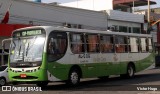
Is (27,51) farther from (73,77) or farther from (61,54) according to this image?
(73,77)

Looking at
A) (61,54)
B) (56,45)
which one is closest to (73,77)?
(61,54)

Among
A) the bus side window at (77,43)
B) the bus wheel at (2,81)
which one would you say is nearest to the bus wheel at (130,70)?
the bus side window at (77,43)

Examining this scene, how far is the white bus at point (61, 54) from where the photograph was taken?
54.8ft

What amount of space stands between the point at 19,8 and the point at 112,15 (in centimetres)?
1410

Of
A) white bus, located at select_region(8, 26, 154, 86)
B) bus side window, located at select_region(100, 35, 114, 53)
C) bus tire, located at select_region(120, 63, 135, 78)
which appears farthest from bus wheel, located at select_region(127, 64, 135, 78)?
bus side window, located at select_region(100, 35, 114, 53)

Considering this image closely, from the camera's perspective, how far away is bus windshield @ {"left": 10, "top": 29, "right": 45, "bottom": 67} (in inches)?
658

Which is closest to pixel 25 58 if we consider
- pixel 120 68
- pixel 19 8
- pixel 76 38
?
pixel 76 38

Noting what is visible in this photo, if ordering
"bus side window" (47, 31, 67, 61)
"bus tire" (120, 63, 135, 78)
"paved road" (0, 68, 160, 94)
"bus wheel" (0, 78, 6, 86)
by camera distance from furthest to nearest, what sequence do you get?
"bus tire" (120, 63, 135, 78) → "bus wheel" (0, 78, 6, 86) → "bus side window" (47, 31, 67, 61) → "paved road" (0, 68, 160, 94)

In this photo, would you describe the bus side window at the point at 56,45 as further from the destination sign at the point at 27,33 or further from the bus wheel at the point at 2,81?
the bus wheel at the point at 2,81

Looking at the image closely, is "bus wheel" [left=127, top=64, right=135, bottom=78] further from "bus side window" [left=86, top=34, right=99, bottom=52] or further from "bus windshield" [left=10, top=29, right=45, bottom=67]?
"bus windshield" [left=10, top=29, right=45, bottom=67]

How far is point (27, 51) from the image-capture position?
55.9ft

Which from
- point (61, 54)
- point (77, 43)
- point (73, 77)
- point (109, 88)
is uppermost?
point (77, 43)

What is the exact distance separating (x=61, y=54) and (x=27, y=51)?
1564 mm

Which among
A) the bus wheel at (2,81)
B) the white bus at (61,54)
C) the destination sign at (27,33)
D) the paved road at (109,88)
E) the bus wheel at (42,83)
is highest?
the destination sign at (27,33)
